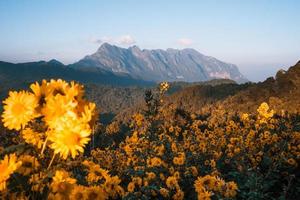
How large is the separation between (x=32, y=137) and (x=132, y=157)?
656cm

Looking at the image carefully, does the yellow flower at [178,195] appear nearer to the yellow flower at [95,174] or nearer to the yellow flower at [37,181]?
the yellow flower at [95,174]

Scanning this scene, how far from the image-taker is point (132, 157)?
9.62 meters

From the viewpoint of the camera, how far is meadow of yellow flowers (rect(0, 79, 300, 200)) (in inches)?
109

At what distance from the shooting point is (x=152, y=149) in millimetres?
9859

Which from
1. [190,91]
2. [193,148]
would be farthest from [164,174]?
[190,91]

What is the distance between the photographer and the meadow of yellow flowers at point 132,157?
278 centimetres

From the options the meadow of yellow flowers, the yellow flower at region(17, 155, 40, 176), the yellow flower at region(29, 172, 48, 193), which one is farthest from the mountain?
the yellow flower at region(29, 172, 48, 193)

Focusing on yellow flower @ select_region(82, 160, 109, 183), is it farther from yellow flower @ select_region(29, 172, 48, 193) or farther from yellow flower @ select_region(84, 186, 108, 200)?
yellow flower @ select_region(29, 172, 48, 193)

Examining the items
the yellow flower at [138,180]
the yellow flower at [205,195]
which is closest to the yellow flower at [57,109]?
the yellow flower at [205,195]

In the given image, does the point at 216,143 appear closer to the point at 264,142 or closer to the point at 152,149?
the point at 264,142

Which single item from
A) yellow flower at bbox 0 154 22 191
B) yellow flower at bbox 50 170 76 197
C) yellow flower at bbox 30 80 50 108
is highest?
yellow flower at bbox 30 80 50 108

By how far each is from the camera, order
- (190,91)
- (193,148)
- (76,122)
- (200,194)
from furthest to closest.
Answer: (190,91) → (193,148) → (200,194) → (76,122)

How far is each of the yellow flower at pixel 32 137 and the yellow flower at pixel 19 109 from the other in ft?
0.54

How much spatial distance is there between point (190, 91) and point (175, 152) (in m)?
112
